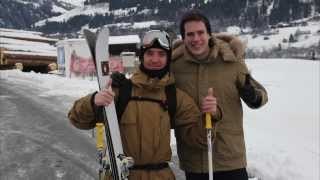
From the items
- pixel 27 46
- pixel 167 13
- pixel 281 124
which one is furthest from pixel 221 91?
pixel 167 13

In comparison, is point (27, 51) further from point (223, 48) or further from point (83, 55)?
point (223, 48)

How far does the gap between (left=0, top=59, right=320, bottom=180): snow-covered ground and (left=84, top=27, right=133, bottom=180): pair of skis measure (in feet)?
14.9

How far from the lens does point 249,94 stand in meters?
4.01

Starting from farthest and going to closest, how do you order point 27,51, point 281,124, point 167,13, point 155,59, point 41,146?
point 167,13
point 27,51
point 281,124
point 41,146
point 155,59

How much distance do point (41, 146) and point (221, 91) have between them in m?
6.08

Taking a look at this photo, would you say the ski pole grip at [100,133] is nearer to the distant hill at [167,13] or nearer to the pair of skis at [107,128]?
the pair of skis at [107,128]

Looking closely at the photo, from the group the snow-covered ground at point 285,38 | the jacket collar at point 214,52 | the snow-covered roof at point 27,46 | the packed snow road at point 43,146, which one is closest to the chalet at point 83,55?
the snow-covered roof at point 27,46

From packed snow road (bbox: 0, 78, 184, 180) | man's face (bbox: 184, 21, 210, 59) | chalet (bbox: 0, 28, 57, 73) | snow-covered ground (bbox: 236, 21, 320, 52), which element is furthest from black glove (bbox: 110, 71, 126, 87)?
snow-covered ground (bbox: 236, 21, 320, 52)

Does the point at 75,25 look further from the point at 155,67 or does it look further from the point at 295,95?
the point at 155,67

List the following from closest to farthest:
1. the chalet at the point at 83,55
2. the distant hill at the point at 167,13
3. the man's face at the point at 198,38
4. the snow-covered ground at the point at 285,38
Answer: the man's face at the point at 198,38
the chalet at the point at 83,55
the snow-covered ground at the point at 285,38
the distant hill at the point at 167,13

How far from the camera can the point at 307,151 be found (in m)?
10.3

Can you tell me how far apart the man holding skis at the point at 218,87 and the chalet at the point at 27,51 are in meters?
28.5

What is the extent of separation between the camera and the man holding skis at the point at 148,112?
12.1 ft

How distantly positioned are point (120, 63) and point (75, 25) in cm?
14253
